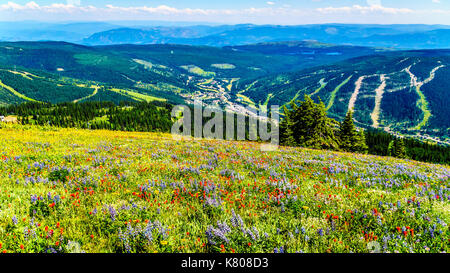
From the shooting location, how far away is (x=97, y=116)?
154 metres

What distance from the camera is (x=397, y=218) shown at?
6453 mm

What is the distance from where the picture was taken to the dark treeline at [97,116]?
137375mm

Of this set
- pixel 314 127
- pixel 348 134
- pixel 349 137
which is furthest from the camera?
pixel 348 134

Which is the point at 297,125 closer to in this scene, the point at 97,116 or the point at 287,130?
the point at 287,130

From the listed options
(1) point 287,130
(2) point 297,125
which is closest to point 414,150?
(2) point 297,125

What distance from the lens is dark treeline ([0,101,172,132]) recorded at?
451 ft

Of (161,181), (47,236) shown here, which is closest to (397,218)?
(161,181)

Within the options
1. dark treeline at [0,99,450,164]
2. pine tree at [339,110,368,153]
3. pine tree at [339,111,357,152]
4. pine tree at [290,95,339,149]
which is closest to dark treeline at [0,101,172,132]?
dark treeline at [0,99,450,164]

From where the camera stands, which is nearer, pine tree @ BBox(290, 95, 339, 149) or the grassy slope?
the grassy slope

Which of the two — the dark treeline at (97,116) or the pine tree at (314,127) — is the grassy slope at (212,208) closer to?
the pine tree at (314,127)

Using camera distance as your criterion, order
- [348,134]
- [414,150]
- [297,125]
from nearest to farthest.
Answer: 1. [297,125]
2. [348,134]
3. [414,150]

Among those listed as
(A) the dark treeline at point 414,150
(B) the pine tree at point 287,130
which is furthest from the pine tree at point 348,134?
(A) the dark treeline at point 414,150

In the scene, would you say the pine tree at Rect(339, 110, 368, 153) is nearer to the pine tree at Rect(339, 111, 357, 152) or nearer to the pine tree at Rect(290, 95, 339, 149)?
the pine tree at Rect(339, 111, 357, 152)
